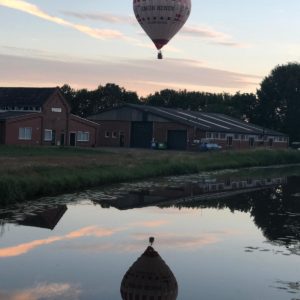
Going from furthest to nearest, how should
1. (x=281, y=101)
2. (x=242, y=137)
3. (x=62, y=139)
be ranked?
(x=281, y=101) < (x=242, y=137) < (x=62, y=139)

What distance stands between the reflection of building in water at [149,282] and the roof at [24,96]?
4769cm

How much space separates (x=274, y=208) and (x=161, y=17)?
11251 millimetres

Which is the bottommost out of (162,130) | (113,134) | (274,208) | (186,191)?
(274,208)

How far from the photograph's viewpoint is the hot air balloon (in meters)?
30.9

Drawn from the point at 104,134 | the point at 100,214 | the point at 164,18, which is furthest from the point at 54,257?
the point at 104,134

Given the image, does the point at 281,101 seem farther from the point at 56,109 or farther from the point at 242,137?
the point at 56,109

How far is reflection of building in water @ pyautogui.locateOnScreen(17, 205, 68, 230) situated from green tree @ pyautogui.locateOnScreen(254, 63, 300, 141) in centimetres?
7175

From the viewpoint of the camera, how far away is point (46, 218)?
20.8 meters

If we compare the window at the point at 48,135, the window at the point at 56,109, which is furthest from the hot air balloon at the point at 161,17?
the window at the point at 56,109

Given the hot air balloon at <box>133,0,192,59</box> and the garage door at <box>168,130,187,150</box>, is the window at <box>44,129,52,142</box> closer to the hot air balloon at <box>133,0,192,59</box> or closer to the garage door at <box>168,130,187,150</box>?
the garage door at <box>168,130,187,150</box>

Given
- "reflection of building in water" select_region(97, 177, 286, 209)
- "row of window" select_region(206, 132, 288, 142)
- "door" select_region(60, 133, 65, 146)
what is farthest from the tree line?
"reflection of building in water" select_region(97, 177, 286, 209)

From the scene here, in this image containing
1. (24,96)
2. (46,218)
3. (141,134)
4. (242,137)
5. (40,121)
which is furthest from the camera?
(242,137)

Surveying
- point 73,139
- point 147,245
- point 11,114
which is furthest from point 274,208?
point 73,139

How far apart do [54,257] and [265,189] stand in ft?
73.4
